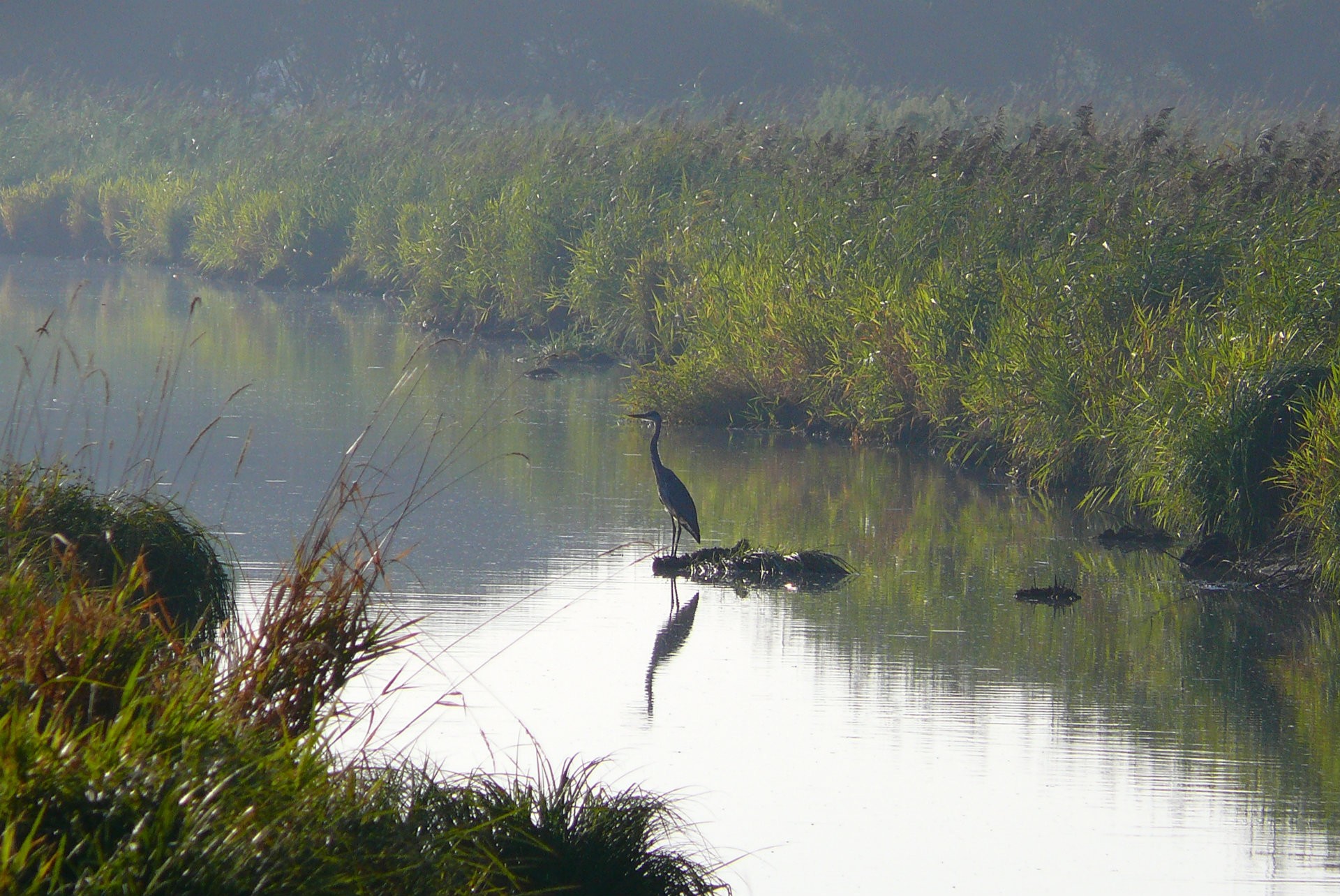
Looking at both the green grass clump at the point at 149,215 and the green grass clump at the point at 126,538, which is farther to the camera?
the green grass clump at the point at 149,215

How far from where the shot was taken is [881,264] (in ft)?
40.2

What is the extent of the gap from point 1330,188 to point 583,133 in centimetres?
1159

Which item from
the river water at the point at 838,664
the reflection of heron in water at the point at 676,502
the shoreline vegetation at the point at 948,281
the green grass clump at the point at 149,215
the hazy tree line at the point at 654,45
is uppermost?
the hazy tree line at the point at 654,45

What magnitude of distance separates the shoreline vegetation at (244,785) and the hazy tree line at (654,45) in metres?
38.0

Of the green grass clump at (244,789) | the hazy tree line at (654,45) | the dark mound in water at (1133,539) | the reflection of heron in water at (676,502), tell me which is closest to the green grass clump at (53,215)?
the hazy tree line at (654,45)

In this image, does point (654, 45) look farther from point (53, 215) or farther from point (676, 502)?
point (676, 502)

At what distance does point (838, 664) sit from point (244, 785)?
393cm

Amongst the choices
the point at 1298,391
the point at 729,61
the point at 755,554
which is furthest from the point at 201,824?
the point at 729,61

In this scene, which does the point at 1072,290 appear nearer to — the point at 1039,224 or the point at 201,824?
the point at 1039,224

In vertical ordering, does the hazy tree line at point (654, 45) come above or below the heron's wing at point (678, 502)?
above

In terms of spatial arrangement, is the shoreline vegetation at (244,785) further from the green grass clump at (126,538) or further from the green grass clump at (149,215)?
the green grass clump at (149,215)

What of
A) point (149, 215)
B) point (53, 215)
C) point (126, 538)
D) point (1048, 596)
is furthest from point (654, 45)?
point (126, 538)

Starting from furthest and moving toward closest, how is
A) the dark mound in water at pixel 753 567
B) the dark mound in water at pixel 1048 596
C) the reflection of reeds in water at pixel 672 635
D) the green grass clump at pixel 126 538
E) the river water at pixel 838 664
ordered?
the dark mound in water at pixel 753 567 → the dark mound in water at pixel 1048 596 → the reflection of reeds in water at pixel 672 635 → the green grass clump at pixel 126 538 → the river water at pixel 838 664

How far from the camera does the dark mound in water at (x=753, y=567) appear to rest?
26.8 ft
